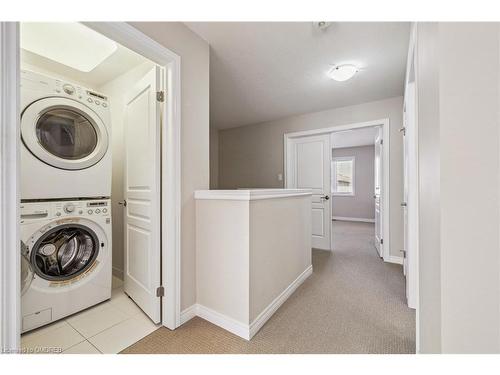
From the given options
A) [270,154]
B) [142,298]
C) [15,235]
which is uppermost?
[270,154]

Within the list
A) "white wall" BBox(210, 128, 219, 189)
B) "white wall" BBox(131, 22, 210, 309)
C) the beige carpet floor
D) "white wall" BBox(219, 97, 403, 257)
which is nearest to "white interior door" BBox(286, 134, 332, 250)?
"white wall" BBox(219, 97, 403, 257)

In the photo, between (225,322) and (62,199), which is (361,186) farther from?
(62,199)

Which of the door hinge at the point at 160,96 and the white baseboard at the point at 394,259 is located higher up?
the door hinge at the point at 160,96

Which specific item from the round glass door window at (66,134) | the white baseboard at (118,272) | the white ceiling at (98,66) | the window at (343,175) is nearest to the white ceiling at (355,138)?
the window at (343,175)

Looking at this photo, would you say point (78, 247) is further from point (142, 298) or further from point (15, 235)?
point (15, 235)

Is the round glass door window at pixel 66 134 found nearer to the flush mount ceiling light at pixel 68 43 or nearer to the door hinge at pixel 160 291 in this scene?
the flush mount ceiling light at pixel 68 43

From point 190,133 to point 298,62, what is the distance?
4.38 ft

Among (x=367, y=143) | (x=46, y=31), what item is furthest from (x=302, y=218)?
(x=367, y=143)

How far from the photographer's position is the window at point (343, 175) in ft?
22.0

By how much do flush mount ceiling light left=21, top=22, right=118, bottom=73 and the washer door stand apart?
0.65 meters

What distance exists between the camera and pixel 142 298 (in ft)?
5.36

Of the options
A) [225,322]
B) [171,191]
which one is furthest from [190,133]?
[225,322]

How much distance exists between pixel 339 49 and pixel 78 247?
9.07 ft

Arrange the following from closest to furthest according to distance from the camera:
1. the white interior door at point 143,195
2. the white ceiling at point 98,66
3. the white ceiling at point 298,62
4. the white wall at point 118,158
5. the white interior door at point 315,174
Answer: the white interior door at point 143,195, the white ceiling at point 298,62, the white ceiling at point 98,66, the white wall at point 118,158, the white interior door at point 315,174
